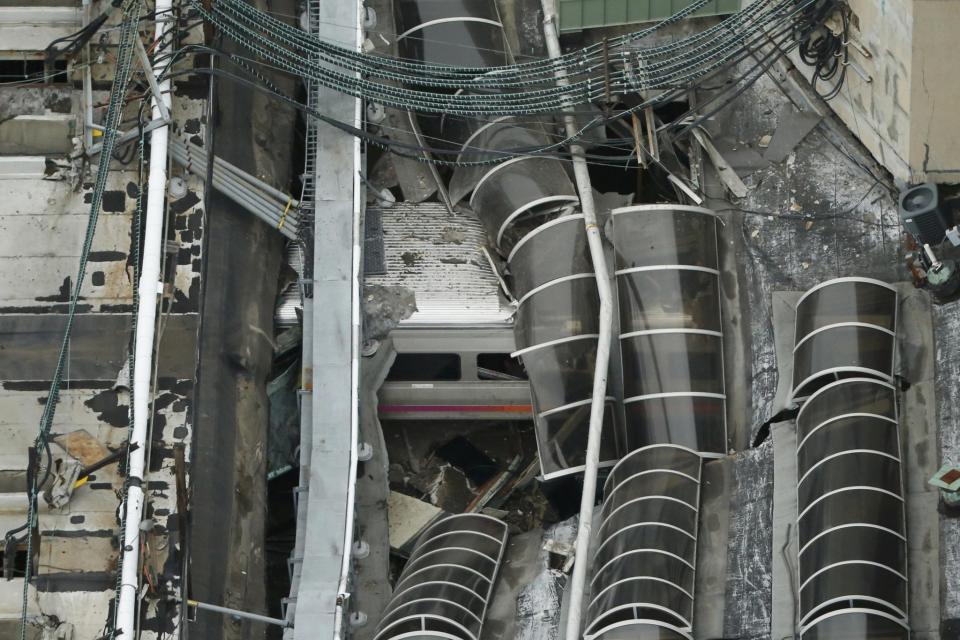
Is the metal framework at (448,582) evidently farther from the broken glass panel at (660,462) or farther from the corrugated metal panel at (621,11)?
the corrugated metal panel at (621,11)

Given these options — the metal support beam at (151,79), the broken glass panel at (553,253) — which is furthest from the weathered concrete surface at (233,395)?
the broken glass panel at (553,253)

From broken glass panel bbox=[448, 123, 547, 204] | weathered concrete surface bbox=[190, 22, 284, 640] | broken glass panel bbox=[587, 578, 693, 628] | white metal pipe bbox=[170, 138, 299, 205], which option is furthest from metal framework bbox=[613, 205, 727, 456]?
weathered concrete surface bbox=[190, 22, 284, 640]

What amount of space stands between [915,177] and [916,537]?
5.58 metres

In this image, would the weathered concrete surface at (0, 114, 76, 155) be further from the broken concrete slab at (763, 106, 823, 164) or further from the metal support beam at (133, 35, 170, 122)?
the broken concrete slab at (763, 106, 823, 164)

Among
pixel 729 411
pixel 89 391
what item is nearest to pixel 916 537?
pixel 729 411

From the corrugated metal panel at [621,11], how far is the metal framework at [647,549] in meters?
8.11

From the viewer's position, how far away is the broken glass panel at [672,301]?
24.9 meters

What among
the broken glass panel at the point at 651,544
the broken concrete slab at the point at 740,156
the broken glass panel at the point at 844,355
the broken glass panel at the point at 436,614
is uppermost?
the broken concrete slab at the point at 740,156

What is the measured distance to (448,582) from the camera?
24.6 meters

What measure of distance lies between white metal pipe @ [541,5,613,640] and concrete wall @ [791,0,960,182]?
190 inches

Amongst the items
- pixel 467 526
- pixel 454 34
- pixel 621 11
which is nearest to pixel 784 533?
pixel 467 526

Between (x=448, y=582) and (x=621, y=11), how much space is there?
35.2 feet

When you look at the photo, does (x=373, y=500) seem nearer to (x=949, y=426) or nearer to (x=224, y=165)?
(x=224, y=165)

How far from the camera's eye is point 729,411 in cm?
2491
